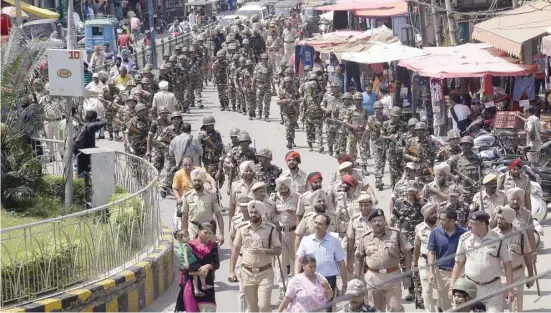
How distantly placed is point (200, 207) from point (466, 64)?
8.82m

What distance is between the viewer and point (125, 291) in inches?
545

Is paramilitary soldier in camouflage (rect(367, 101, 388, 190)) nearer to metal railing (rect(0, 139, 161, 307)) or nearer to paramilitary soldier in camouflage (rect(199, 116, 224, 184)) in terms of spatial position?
paramilitary soldier in camouflage (rect(199, 116, 224, 184))

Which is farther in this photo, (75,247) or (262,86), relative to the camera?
(262,86)

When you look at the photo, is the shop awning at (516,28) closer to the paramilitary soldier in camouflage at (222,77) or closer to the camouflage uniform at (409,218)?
the paramilitary soldier in camouflage at (222,77)

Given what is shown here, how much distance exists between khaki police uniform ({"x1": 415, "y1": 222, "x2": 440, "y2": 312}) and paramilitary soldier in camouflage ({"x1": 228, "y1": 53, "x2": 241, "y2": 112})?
16.6 metres

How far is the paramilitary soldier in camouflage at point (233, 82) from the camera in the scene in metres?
29.7

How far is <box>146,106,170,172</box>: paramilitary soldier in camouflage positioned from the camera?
20328 millimetres

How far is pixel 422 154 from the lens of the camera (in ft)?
58.4

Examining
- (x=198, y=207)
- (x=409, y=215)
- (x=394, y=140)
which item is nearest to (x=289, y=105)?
(x=394, y=140)

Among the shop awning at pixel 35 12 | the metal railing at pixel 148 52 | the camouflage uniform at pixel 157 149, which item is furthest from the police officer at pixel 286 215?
the shop awning at pixel 35 12

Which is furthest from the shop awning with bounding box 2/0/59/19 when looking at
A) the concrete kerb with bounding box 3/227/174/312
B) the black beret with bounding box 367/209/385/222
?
the black beret with bounding box 367/209/385/222

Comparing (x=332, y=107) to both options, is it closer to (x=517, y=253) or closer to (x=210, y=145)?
(x=210, y=145)

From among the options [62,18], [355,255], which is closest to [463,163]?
[355,255]

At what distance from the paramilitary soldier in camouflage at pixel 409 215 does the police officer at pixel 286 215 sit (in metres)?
1.20
